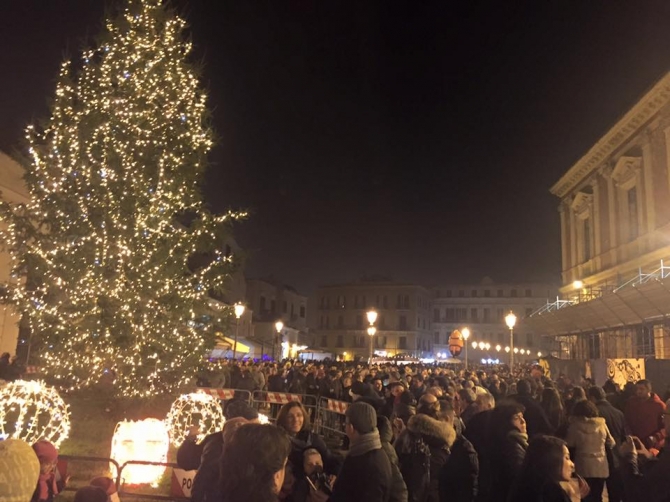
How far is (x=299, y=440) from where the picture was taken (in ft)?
15.9

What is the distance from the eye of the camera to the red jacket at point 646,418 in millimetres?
8070

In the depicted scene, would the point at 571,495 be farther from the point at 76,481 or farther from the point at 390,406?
the point at 76,481

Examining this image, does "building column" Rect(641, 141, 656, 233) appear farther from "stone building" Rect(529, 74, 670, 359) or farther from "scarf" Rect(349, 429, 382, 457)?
"scarf" Rect(349, 429, 382, 457)

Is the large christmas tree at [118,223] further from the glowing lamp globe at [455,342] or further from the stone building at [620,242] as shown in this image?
the stone building at [620,242]

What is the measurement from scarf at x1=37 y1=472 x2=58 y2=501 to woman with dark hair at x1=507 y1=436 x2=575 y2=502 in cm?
344

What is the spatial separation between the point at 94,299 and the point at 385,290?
88.9 metres

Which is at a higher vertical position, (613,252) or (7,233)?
(613,252)

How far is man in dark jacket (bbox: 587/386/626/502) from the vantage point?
6922mm

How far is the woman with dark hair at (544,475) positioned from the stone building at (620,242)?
1978 centimetres

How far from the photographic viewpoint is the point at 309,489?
4.17m

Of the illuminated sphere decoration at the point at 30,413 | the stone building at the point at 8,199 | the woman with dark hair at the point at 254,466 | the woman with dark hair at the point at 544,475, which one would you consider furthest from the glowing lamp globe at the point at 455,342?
the woman with dark hair at the point at 254,466

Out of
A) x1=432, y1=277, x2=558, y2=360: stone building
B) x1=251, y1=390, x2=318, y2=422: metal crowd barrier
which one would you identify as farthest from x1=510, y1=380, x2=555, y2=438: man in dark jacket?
x1=432, y1=277, x2=558, y2=360: stone building

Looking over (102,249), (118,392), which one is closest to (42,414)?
(118,392)

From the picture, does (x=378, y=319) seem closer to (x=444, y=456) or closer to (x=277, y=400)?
(x=277, y=400)
